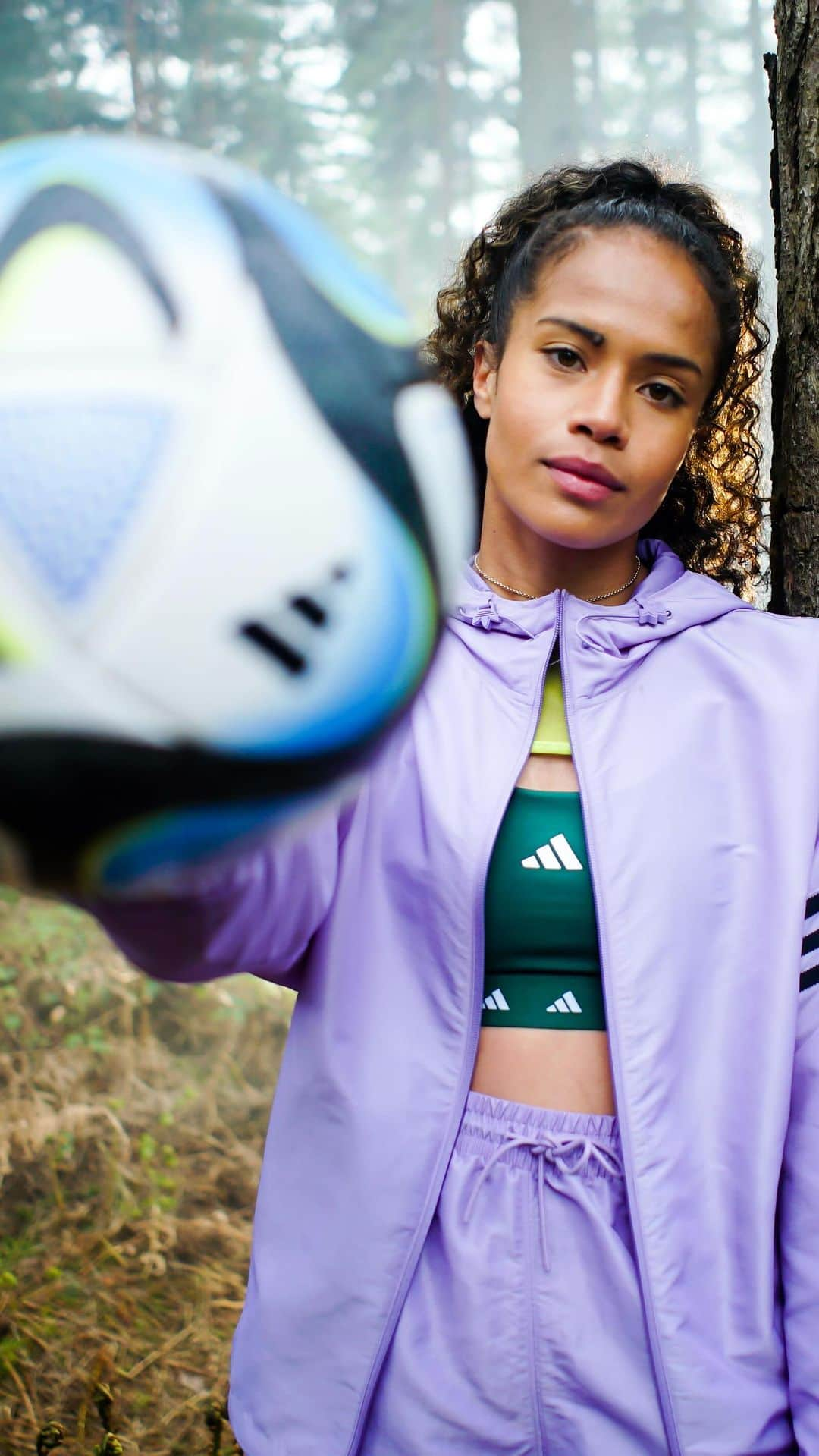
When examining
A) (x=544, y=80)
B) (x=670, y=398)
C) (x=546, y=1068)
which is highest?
(x=544, y=80)

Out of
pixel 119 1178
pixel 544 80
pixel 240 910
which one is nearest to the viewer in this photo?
pixel 240 910

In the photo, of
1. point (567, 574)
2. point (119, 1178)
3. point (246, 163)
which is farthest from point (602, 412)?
point (246, 163)

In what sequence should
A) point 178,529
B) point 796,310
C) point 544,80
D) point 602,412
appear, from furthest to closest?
point 544,80, point 796,310, point 602,412, point 178,529

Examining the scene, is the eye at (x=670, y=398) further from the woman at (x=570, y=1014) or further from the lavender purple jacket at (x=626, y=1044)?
the lavender purple jacket at (x=626, y=1044)

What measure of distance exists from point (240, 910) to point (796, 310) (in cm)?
129

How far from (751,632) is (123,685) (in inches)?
36.4

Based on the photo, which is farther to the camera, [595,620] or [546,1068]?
[595,620]

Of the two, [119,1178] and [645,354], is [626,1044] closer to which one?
[645,354]

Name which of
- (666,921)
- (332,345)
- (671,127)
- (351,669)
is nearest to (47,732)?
(351,669)

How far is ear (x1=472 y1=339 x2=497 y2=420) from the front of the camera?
1500 millimetres

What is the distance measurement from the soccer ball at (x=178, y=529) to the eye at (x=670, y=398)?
0.67m

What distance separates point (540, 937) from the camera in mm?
1257

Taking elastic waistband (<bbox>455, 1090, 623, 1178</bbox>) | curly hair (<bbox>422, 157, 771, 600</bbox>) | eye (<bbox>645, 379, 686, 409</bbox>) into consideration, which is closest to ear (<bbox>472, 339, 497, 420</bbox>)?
curly hair (<bbox>422, 157, 771, 600</bbox>)

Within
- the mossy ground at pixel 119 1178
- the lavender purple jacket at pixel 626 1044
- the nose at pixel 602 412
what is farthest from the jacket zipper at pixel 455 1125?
the mossy ground at pixel 119 1178
